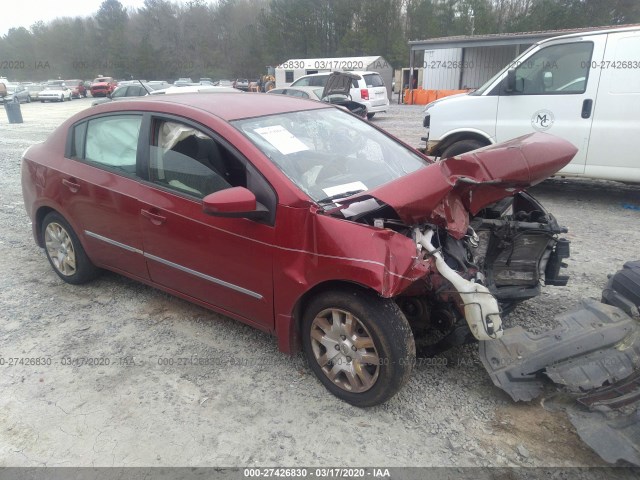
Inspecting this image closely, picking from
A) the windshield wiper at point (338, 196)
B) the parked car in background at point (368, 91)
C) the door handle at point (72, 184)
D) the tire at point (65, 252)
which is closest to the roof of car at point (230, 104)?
the door handle at point (72, 184)

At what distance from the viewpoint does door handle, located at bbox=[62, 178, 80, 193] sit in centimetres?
380

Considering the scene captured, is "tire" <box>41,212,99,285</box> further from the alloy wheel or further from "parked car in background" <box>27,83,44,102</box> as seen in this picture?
"parked car in background" <box>27,83,44,102</box>

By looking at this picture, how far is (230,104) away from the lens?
3.33 m

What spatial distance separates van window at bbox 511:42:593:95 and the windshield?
3579 mm

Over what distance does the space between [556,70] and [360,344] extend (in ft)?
17.5

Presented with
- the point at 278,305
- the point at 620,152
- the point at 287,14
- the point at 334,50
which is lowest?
the point at 278,305

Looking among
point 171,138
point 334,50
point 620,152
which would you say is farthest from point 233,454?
point 334,50

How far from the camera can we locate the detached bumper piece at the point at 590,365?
2197 millimetres

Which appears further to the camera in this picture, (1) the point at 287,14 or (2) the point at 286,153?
(1) the point at 287,14

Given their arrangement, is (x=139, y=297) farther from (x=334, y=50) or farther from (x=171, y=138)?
(x=334, y=50)

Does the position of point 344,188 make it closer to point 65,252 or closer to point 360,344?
point 360,344

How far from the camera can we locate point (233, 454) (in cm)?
242

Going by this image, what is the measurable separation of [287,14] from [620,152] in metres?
52.7

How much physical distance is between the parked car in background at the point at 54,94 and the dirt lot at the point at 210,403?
39.5 meters
